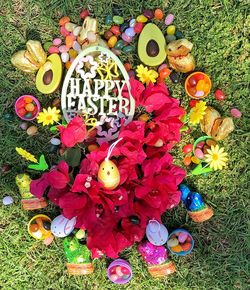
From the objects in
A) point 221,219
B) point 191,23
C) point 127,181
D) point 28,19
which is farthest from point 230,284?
point 28,19

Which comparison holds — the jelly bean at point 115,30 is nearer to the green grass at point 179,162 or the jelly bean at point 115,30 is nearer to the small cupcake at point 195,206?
the green grass at point 179,162

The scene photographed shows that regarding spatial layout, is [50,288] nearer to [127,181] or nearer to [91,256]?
[91,256]

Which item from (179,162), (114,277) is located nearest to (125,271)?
(114,277)

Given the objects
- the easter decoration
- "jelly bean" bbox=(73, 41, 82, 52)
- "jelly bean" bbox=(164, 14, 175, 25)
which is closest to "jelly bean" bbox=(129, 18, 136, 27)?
the easter decoration

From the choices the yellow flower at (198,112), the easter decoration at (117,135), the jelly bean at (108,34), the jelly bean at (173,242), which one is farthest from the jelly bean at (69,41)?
the jelly bean at (173,242)

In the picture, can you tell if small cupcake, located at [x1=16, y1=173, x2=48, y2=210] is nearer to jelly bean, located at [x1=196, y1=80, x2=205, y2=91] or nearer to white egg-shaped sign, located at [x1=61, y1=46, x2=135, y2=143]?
white egg-shaped sign, located at [x1=61, y1=46, x2=135, y2=143]

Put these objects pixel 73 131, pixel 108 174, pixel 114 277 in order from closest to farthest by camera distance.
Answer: pixel 108 174, pixel 73 131, pixel 114 277

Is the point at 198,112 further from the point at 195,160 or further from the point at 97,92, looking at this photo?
the point at 97,92
